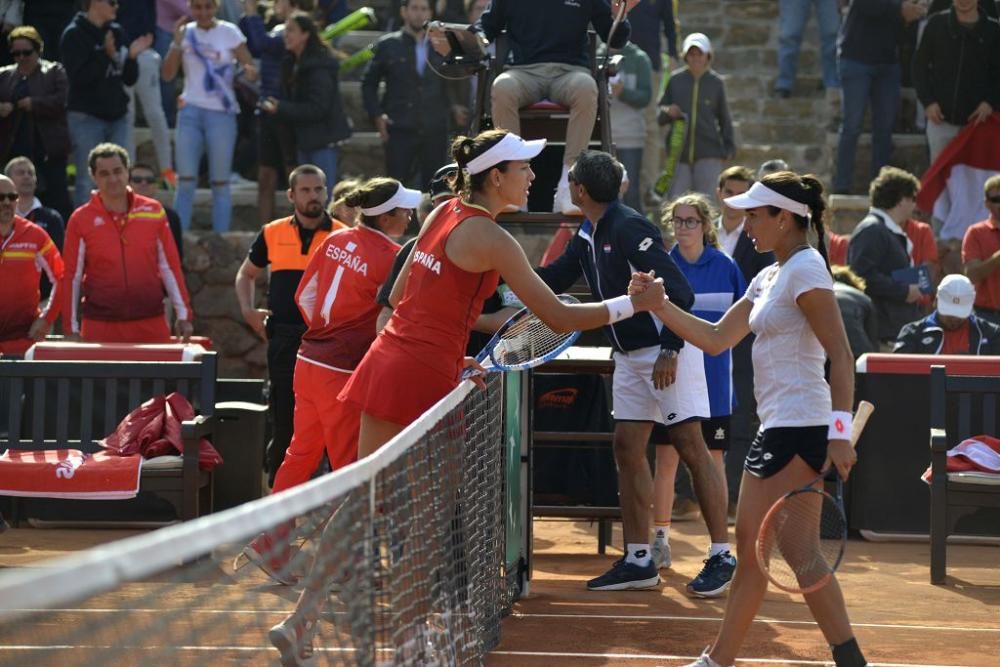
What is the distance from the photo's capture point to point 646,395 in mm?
8102

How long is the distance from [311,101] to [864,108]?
4995 mm

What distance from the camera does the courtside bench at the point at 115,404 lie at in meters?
9.01

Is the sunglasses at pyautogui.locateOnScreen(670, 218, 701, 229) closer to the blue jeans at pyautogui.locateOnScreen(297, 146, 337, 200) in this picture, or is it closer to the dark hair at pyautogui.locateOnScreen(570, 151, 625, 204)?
the dark hair at pyautogui.locateOnScreen(570, 151, 625, 204)

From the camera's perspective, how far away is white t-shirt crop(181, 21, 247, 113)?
13898 mm

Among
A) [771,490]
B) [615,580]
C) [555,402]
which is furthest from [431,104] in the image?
[771,490]

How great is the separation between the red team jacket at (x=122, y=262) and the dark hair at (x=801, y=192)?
6.14 m

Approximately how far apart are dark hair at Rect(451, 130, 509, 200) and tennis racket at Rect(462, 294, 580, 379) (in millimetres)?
559

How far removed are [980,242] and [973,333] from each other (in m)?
1.39

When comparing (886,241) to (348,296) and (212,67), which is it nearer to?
(348,296)

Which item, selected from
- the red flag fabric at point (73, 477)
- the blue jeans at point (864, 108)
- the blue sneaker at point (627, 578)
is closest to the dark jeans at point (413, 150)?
the blue jeans at point (864, 108)

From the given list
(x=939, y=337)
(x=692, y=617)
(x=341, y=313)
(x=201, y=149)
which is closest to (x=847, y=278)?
(x=939, y=337)

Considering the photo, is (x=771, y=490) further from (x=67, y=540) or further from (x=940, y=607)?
(x=67, y=540)

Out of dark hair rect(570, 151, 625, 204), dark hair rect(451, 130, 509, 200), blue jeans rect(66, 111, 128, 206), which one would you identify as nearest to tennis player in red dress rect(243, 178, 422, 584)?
dark hair rect(570, 151, 625, 204)

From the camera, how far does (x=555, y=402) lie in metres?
9.71
